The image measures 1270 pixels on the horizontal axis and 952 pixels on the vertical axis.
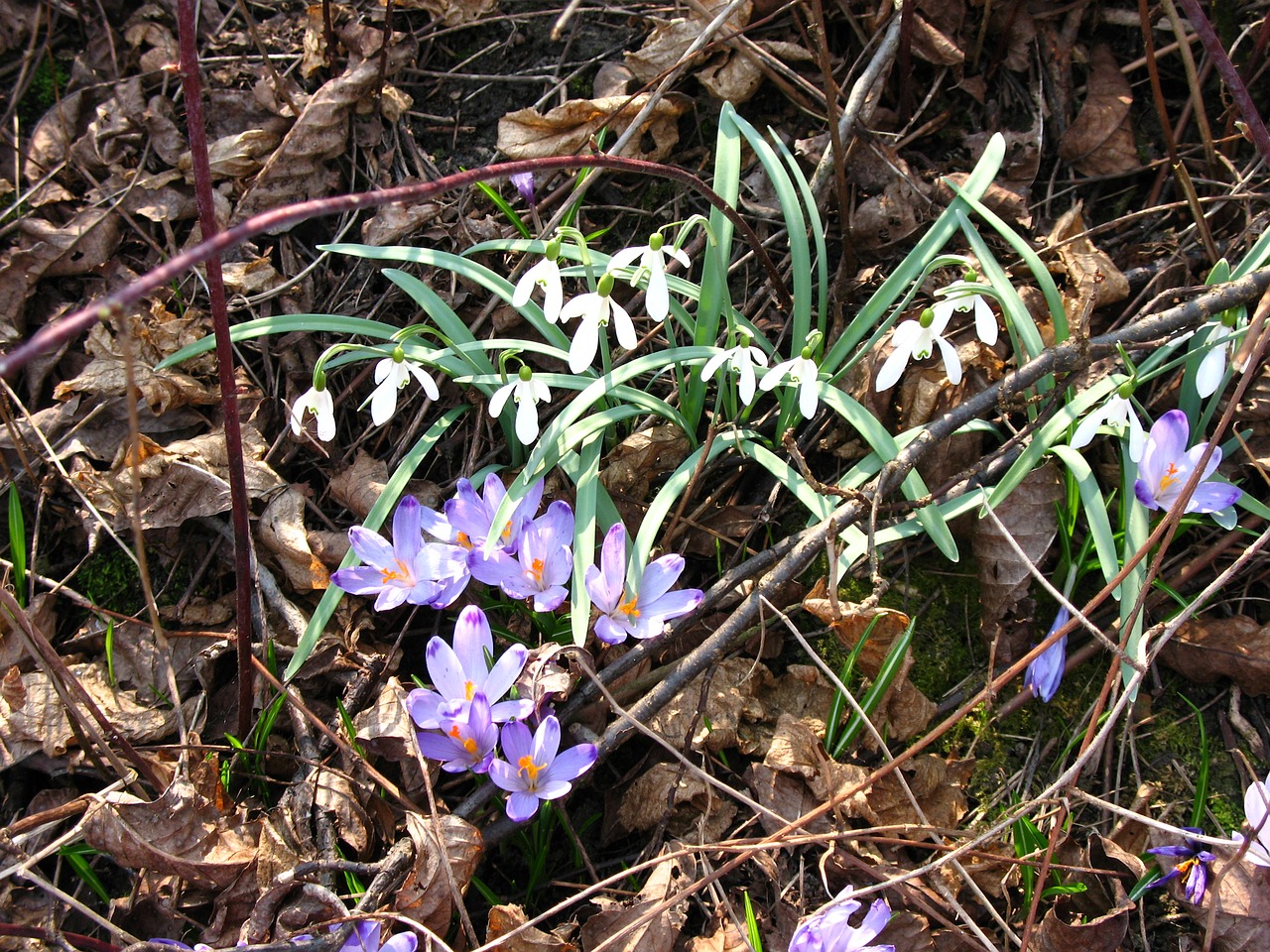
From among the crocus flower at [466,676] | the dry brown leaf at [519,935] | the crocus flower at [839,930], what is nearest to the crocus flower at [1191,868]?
the crocus flower at [839,930]

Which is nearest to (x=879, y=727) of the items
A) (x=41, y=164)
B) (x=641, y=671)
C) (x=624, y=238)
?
(x=641, y=671)

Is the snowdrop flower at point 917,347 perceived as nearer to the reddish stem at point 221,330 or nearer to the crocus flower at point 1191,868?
the crocus flower at point 1191,868

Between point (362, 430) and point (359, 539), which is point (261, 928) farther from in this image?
point (362, 430)

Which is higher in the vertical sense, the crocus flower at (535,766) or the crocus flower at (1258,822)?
the crocus flower at (535,766)

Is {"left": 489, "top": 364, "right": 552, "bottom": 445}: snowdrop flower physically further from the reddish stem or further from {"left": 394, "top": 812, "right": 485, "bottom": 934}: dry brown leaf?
{"left": 394, "top": 812, "right": 485, "bottom": 934}: dry brown leaf

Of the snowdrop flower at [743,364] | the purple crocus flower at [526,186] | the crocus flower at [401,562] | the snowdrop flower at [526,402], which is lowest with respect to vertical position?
the crocus flower at [401,562]

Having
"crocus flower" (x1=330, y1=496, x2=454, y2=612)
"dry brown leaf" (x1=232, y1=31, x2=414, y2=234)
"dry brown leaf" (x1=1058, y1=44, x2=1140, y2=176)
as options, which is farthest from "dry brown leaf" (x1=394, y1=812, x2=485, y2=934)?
"dry brown leaf" (x1=1058, y1=44, x2=1140, y2=176)
